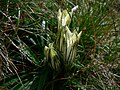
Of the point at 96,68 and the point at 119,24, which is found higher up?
the point at 119,24

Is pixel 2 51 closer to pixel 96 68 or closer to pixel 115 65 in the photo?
pixel 96 68

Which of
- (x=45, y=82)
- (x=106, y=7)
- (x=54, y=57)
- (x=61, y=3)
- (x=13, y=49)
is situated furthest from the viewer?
(x=106, y=7)

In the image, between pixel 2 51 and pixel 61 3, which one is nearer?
pixel 2 51

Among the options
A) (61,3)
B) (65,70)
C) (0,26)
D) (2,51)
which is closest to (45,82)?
(65,70)

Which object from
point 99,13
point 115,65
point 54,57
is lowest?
point 115,65

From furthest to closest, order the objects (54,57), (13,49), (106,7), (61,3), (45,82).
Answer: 1. (106,7)
2. (61,3)
3. (13,49)
4. (45,82)
5. (54,57)

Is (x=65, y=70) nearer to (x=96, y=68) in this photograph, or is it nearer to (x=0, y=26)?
(x=96, y=68)

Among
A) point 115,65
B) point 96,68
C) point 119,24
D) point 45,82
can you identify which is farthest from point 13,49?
point 119,24
